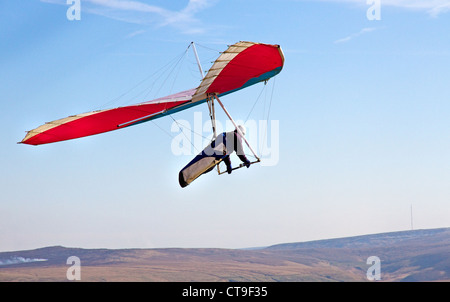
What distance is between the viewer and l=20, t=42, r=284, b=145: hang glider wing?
24.0 meters

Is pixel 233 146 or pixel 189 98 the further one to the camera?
pixel 189 98

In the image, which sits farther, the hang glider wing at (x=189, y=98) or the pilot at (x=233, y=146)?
the hang glider wing at (x=189, y=98)

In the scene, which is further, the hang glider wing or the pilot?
the hang glider wing

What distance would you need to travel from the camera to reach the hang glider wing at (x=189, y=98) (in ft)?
78.8

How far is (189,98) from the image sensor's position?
26.2m

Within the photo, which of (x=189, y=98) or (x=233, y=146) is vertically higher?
(x=189, y=98)

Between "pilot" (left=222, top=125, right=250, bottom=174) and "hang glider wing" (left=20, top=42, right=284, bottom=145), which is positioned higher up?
"hang glider wing" (left=20, top=42, right=284, bottom=145)
